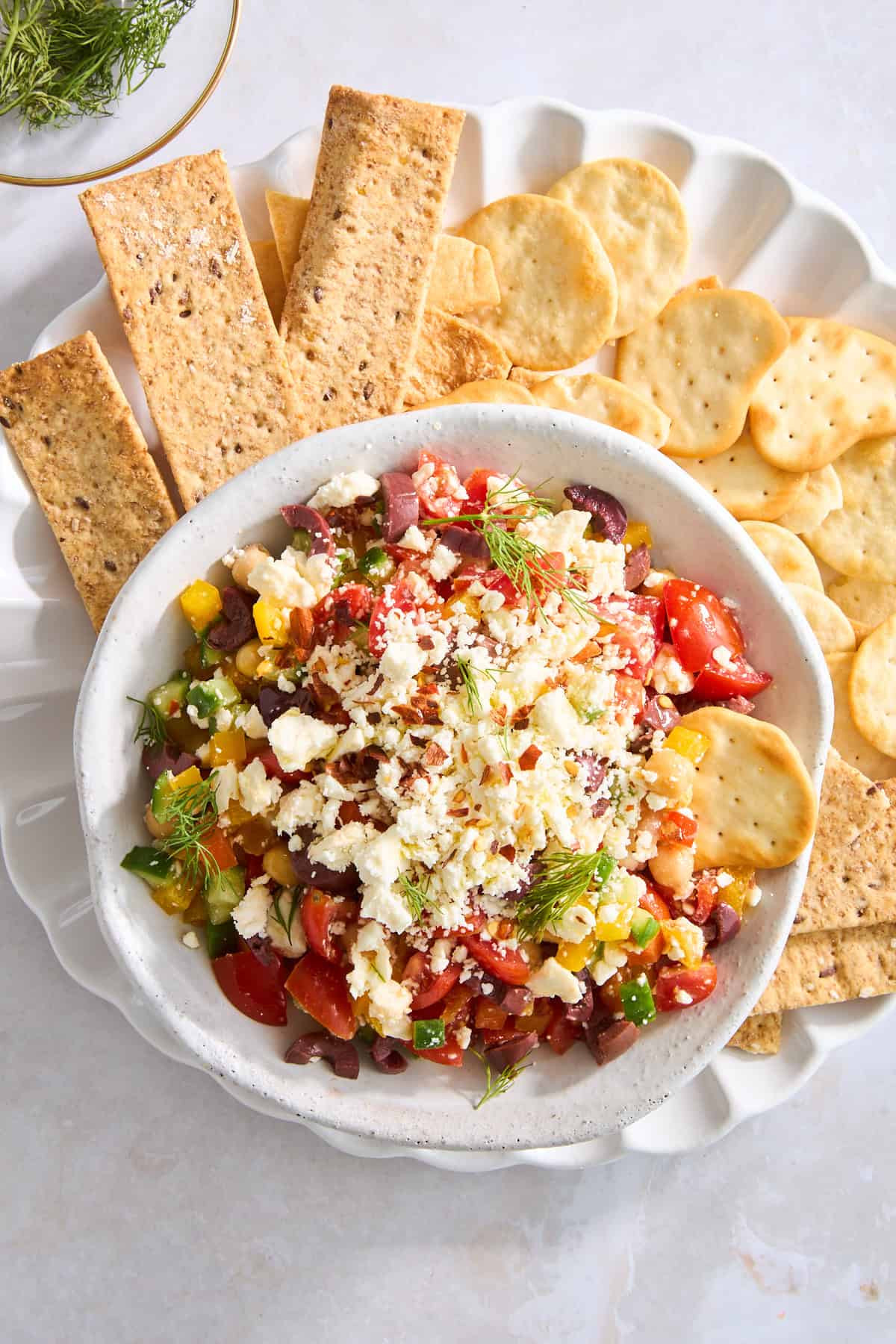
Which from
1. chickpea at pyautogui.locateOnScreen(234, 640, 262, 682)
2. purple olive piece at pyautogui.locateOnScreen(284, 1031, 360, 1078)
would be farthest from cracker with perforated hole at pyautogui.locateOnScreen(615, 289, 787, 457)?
purple olive piece at pyautogui.locateOnScreen(284, 1031, 360, 1078)

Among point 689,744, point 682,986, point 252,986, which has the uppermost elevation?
point 689,744

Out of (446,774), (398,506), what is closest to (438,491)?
(398,506)

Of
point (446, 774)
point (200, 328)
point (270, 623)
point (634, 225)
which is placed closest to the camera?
point (446, 774)

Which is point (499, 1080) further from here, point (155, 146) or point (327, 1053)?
point (155, 146)

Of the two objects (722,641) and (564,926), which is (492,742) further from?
(722,641)

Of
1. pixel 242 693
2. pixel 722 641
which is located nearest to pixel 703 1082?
pixel 722 641

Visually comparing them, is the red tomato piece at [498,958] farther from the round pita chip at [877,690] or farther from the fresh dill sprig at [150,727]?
the round pita chip at [877,690]

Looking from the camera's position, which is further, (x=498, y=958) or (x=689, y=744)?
(x=689, y=744)
